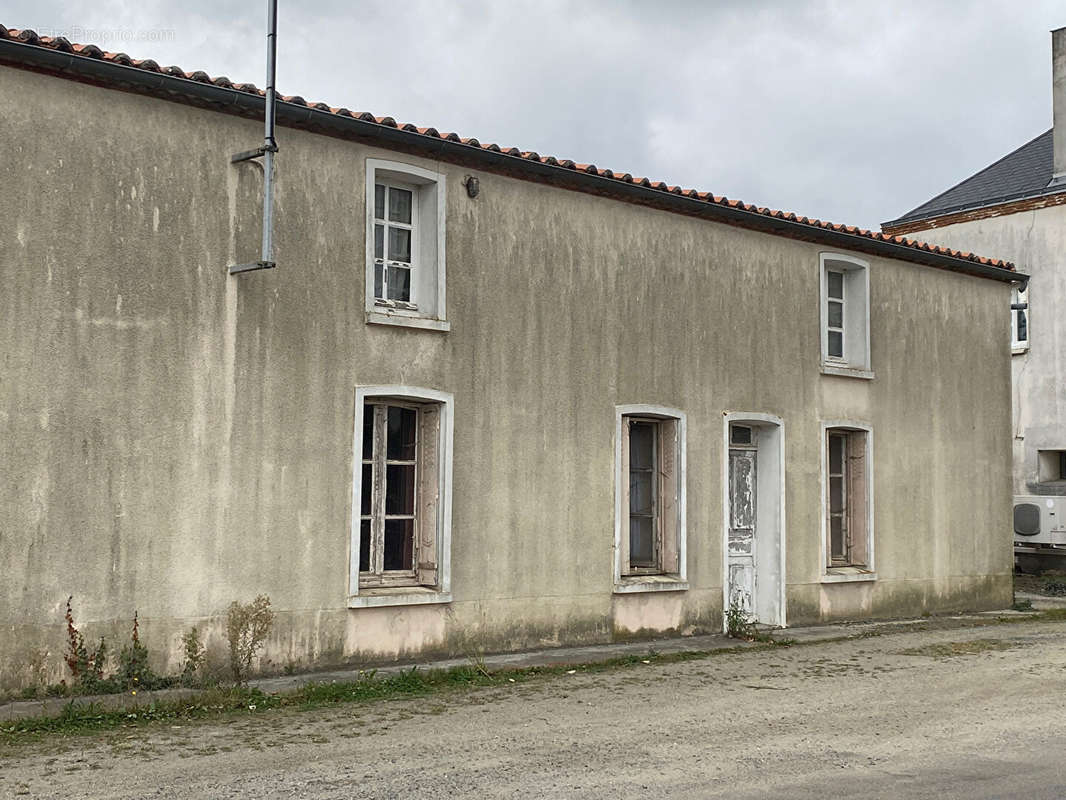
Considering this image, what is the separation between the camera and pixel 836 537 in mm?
15836

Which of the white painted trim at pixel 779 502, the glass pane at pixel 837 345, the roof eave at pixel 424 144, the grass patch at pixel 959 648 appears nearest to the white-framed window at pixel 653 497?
the white painted trim at pixel 779 502

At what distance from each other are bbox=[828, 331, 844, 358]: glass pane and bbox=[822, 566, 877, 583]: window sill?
268 centimetres

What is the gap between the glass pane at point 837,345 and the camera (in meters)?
15.9

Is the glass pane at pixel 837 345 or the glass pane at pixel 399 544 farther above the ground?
the glass pane at pixel 837 345

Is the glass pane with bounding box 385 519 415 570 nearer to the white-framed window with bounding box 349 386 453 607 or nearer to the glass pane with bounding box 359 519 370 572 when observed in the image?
the white-framed window with bounding box 349 386 453 607

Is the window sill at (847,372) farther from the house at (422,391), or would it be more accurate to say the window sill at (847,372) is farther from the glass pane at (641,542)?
the glass pane at (641,542)

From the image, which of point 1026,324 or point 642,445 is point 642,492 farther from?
point 1026,324

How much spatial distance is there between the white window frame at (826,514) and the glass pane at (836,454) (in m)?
0.24

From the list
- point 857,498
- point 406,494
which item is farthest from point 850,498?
point 406,494

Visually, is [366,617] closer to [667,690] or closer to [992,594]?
[667,690]

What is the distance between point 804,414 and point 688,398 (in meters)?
2.02

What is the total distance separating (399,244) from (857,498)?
725 cm

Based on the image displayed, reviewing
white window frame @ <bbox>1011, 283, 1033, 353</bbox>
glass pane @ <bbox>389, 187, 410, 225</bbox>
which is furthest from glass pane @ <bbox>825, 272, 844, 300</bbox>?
white window frame @ <bbox>1011, 283, 1033, 353</bbox>

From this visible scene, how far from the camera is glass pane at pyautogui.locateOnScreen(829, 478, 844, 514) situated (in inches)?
624
